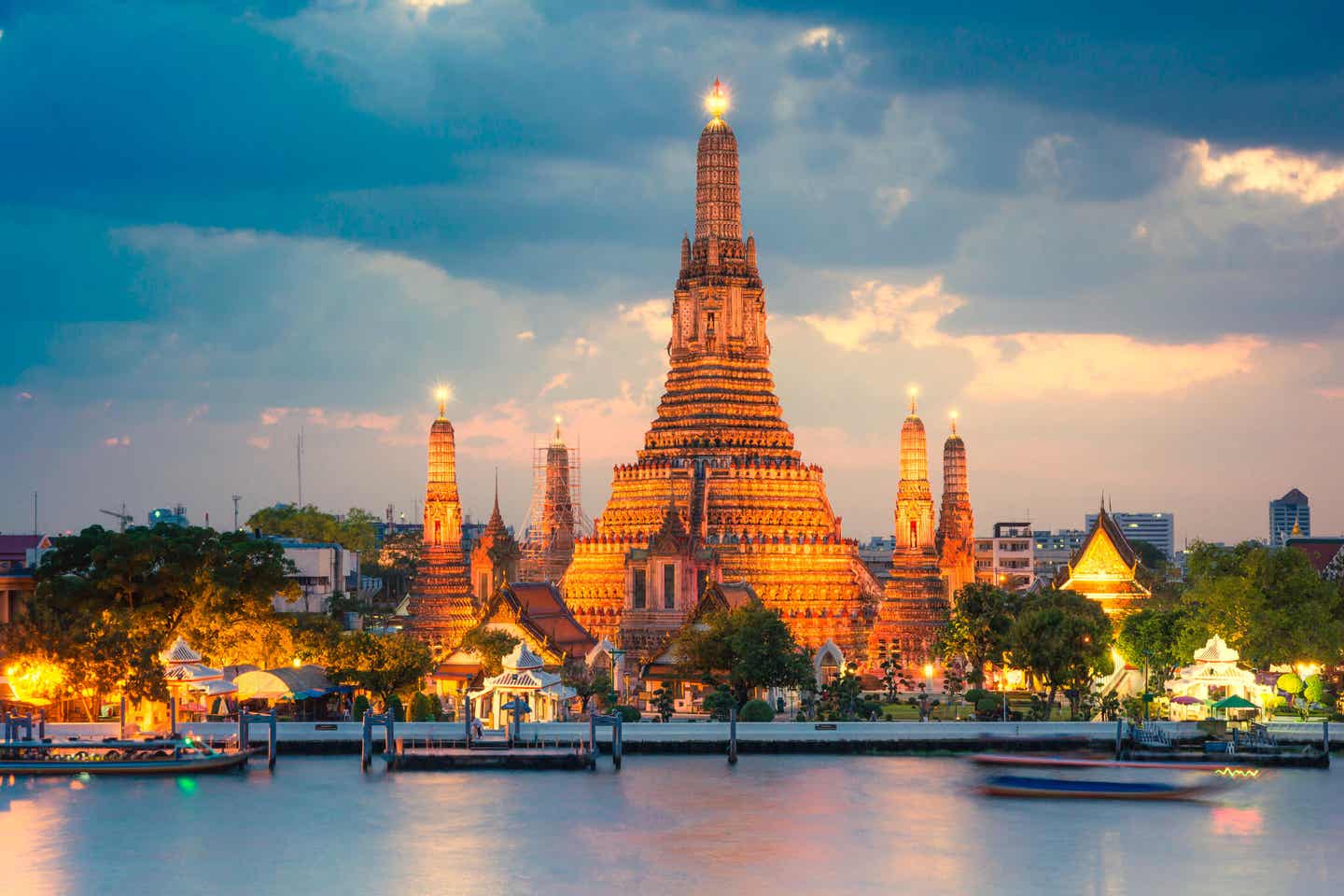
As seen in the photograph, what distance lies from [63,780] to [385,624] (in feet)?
230

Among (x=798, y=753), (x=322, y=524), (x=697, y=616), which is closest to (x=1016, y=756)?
(x=798, y=753)

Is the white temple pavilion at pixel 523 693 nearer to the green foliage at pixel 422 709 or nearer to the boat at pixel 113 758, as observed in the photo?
the green foliage at pixel 422 709

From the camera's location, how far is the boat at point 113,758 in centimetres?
7500

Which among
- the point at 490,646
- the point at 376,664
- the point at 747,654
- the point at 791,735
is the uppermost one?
the point at 490,646

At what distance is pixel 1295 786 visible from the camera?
72250mm

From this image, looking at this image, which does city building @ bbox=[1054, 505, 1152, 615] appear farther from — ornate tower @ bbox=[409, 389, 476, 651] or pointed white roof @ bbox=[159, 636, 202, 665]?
pointed white roof @ bbox=[159, 636, 202, 665]

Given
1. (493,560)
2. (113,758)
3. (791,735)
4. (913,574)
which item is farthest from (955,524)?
(113,758)

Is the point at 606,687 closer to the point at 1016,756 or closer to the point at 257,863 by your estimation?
the point at 1016,756

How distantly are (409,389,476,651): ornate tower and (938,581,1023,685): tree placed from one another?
96.7 ft

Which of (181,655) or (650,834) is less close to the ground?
(181,655)

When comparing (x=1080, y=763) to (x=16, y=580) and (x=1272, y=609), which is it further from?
(x=16, y=580)

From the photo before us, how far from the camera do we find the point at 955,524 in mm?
121688

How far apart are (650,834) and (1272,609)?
36.9m

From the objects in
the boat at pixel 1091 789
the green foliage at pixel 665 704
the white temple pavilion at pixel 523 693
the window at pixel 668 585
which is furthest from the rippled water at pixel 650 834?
the window at pixel 668 585
